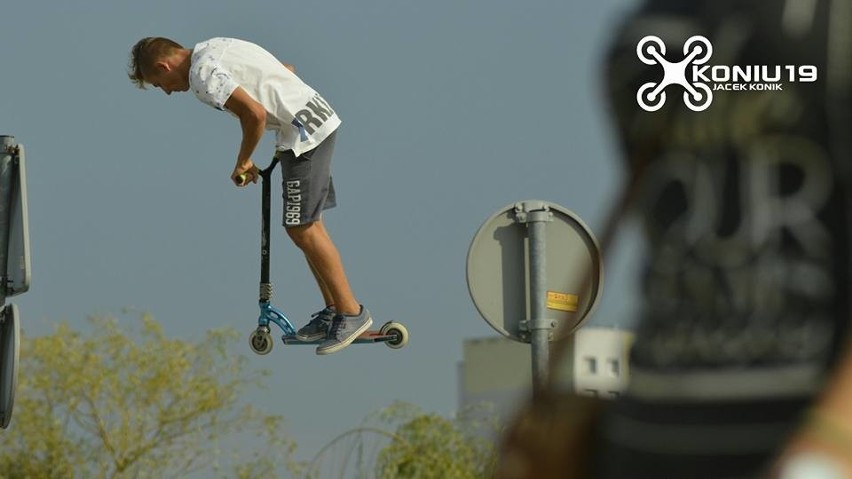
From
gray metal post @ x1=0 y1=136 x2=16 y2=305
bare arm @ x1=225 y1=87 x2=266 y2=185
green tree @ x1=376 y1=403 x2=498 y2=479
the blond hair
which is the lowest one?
green tree @ x1=376 y1=403 x2=498 y2=479

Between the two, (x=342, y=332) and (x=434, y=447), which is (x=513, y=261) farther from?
(x=434, y=447)

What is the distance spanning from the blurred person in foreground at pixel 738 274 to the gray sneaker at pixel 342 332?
790 centimetres

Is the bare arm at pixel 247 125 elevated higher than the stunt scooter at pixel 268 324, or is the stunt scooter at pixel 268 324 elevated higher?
the bare arm at pixel 247 125

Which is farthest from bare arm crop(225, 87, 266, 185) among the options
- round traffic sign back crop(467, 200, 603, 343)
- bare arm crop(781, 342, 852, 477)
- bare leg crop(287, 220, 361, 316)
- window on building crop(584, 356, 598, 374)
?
bare arm crop(781, 342, 852, 477)

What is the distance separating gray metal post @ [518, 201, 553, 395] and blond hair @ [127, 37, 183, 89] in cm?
251

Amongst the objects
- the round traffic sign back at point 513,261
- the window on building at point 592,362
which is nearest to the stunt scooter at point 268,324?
the round traffic sign back at point 513,261

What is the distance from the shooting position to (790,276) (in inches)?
69.1

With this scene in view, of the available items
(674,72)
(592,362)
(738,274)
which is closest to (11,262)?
(592,362)

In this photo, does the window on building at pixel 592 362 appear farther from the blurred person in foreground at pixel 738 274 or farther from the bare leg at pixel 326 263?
the bare leg at pixel 326 263

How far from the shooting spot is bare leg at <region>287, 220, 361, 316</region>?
9.88m

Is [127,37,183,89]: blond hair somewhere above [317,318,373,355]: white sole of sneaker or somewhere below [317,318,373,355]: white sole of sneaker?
above

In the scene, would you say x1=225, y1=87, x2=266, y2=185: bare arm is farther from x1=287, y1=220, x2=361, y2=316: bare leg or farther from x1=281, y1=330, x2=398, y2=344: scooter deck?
x1=281, y1=330, x2=398, y2=344: scooter deck

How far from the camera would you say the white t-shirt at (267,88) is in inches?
377

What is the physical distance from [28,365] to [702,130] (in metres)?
18.2
